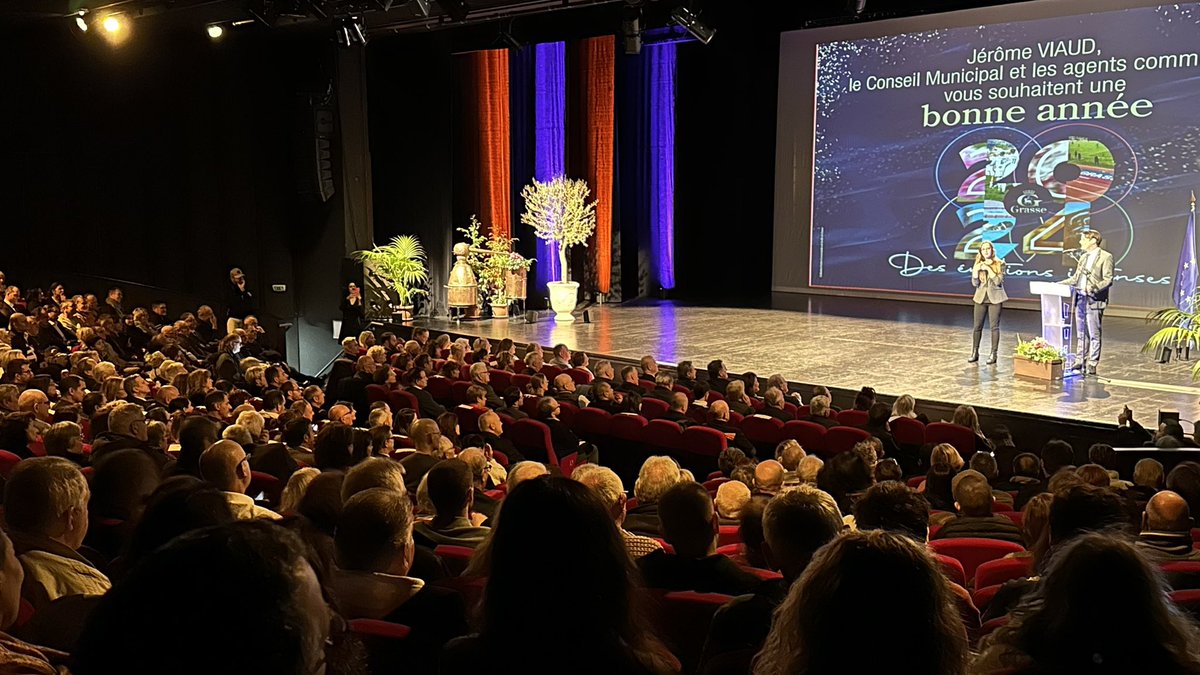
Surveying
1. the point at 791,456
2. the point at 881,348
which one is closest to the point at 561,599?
the point at 791,456

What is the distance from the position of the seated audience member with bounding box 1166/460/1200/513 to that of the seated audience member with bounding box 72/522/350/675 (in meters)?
3.86

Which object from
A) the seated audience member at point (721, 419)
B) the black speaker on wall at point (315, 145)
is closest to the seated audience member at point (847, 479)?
the seated audience member at point (721, 419)

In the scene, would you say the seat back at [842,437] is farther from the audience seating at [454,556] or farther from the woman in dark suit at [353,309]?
the woman in dark suit at [353,309]

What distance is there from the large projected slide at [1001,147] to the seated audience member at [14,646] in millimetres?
11048

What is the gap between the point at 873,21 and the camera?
1403 cm

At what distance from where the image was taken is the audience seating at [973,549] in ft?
11.0

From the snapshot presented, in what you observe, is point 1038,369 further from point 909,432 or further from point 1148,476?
point 1148,476

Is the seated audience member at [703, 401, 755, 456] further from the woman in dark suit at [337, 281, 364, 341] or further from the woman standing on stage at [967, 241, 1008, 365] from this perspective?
the woman in dark suit at [337, 281, 364, 341]

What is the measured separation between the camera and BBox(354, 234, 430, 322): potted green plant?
13.0 metres

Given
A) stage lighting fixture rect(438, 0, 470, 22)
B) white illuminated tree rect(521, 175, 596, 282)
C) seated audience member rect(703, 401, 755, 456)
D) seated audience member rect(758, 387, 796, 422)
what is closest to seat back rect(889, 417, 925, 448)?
seated audience member rect(758, 387, 796, 422)

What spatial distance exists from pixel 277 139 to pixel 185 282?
6.87ft

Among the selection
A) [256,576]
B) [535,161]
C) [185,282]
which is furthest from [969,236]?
[256,576]

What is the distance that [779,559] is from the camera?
239 centimetres

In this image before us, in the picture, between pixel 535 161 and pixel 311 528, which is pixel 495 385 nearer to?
pixel 311 528
